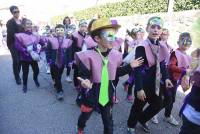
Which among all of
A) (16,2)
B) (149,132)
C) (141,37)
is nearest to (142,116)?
(149,132)

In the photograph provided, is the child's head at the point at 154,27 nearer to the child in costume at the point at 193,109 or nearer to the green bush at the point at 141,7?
the child in costume at the point at 193,109

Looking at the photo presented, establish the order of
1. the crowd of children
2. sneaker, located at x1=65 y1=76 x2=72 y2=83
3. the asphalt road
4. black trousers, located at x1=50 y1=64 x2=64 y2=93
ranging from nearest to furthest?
the crowd of children < the asphalt road < black trousers, located at x1=50 y1=64 x2=64 y2=93 < sneaker, located at x1=65 y1=76 x2=72 y2=83

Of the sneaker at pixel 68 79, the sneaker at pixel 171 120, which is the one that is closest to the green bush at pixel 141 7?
the sneaker at pixel 68 79

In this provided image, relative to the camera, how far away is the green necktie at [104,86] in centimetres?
403

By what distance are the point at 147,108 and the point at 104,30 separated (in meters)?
1.45

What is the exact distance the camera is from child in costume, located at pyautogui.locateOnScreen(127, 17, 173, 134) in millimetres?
4258

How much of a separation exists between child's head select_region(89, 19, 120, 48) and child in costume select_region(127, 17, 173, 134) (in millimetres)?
516

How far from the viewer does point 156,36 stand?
434 centimetres

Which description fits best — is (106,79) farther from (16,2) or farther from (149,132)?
(16,2)

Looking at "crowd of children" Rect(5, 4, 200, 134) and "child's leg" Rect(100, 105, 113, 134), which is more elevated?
"crowd of children" Rect(5, 4, 200, 134)

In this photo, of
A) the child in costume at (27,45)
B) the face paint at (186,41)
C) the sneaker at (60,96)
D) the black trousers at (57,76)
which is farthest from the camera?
the child in costume at (27,45)

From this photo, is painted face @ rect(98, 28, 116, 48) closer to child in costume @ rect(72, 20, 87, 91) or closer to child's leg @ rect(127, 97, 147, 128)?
child's leg @ rect(127, 97, 147, 128)

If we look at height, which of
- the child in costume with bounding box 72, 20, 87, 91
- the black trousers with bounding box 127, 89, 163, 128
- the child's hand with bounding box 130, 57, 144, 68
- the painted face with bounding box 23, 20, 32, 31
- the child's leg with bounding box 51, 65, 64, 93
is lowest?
the child's leg with bounding box 51, 65, 64, 93

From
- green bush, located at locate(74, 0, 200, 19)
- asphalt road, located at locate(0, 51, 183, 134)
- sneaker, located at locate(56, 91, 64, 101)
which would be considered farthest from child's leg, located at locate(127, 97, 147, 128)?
green bush, located at locate(74, 0, 200, 19)
